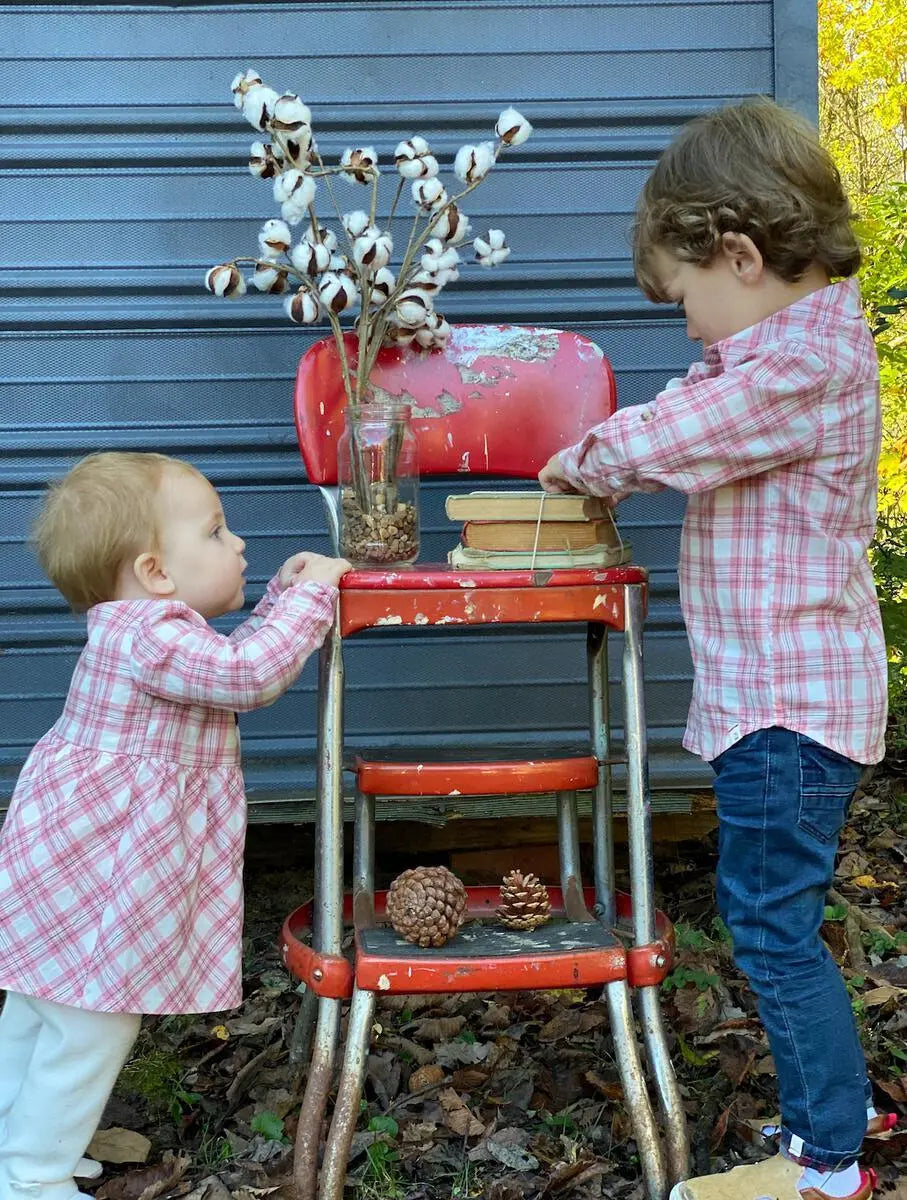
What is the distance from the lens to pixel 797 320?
6.20 feet

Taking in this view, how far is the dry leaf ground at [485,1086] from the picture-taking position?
2018 mm

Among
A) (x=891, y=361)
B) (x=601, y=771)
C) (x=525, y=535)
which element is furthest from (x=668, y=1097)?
(x=891, y=361)

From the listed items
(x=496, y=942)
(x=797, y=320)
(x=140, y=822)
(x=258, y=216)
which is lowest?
(x=496, y=942)

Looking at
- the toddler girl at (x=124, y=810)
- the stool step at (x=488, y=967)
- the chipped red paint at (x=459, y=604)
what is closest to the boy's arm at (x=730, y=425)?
the chipped red paint at (x=459, y=604)

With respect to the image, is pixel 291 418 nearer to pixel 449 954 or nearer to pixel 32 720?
pixel 32 720

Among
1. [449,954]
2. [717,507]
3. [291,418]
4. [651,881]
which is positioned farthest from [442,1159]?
[291,418]

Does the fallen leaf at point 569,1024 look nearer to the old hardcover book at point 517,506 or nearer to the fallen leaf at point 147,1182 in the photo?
the fallen leaf at point 147,1182

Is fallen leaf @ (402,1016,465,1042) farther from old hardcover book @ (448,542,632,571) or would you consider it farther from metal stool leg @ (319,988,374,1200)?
old hardcover book @ (448,542,632,571)

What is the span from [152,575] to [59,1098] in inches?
31.9

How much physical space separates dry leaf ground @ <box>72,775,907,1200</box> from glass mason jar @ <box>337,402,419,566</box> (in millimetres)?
982

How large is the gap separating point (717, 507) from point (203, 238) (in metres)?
1.44

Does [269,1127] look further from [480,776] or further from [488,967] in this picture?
[480,776]

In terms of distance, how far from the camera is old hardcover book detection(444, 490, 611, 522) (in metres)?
1.96

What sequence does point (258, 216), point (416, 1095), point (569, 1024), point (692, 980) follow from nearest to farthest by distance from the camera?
point (416, 1095) → point (569, 1024) → point (692, 980) → point (258, 216)
